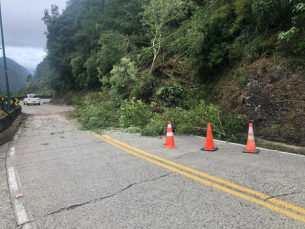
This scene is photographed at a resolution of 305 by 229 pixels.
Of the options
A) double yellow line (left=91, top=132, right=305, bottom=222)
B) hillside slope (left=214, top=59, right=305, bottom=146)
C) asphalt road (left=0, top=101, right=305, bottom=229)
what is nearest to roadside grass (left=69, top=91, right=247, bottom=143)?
hillside slope (left=214, top=59, right=305, bottom=146)

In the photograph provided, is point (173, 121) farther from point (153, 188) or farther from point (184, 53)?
point (184, 53)

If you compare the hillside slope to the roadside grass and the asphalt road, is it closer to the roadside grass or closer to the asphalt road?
the roadside grass

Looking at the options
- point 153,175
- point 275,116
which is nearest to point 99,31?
point 275,116

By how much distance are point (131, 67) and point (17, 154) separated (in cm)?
923

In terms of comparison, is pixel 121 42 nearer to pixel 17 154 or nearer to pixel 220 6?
pixel 220 6

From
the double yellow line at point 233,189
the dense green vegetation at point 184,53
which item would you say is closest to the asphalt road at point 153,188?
the double yellow line at point 233,189

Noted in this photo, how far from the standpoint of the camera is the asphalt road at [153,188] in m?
3.42

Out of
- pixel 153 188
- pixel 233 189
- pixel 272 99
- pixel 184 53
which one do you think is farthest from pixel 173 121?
pixel 184 53

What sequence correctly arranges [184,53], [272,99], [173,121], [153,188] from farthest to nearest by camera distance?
→ [184,53] < [173,121] < [272,99] < [153,188]

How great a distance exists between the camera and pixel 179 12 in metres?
16.5

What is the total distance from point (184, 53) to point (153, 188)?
11.3 meters

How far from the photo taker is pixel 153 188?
445 cm

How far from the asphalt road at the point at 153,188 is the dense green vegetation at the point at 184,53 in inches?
111

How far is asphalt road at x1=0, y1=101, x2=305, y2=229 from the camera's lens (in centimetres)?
342
